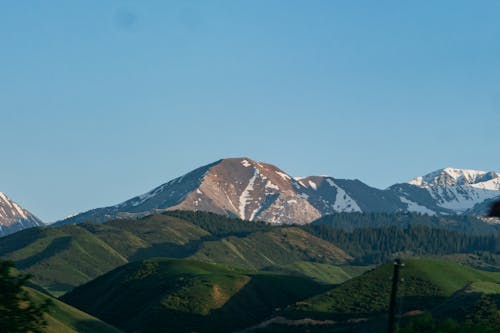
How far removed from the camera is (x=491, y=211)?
3791 cm

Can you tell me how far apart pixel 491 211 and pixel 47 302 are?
30.2m

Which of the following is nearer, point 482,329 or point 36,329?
point 36,329

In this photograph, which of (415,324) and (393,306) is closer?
(393,306)

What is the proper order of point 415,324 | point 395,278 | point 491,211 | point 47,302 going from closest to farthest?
point 491,211 < point 47,302 < point 395,278 < point 415,324

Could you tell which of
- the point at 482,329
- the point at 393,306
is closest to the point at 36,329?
the point at 393,306

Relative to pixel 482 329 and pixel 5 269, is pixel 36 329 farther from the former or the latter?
pixel 482 329

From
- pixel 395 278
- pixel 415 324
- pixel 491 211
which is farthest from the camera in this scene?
pixel 415 324

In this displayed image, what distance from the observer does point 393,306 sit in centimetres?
6053

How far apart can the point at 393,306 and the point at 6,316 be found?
74.1ft

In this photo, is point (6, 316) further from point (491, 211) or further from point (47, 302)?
point (491, 211)

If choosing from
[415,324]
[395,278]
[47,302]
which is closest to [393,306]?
[395,278]

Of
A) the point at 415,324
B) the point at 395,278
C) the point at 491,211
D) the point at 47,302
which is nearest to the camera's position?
the point at 491,211

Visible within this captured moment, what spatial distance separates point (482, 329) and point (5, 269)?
57121mm

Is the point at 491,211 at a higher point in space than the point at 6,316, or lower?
higher
